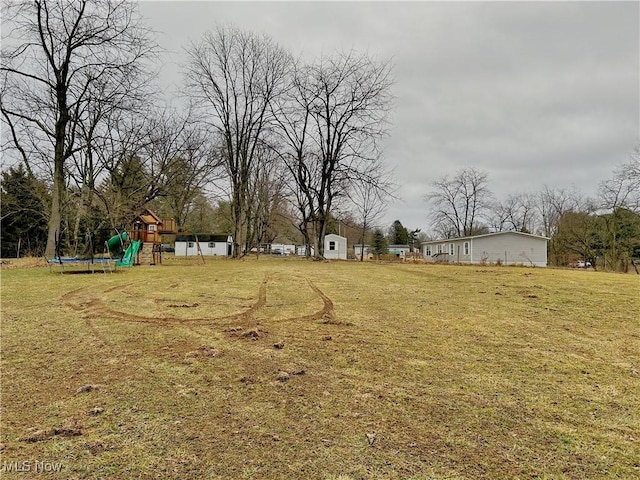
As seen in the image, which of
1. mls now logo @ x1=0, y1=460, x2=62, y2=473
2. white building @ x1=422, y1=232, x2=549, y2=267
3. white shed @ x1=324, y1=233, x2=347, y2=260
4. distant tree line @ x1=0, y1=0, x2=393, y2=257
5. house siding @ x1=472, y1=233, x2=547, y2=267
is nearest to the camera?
mls now logo @ x1=0, y1=460, x2=62, y2=473

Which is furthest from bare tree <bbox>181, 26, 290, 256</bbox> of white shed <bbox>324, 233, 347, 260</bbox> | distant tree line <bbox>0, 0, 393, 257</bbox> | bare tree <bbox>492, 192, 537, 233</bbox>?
bare tree <bbox>492, 192, 537, 233</bbox>

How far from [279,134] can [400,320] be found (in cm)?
2363

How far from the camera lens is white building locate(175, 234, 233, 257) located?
4241 centimetres

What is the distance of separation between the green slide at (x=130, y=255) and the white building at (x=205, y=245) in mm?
23638

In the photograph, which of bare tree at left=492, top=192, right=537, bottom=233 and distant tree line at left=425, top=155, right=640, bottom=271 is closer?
distant tree line at left=425, top=155, right=640, bottom=271

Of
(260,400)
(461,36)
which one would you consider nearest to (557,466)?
(260,400)

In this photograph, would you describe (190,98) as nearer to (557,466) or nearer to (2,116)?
(2,116)

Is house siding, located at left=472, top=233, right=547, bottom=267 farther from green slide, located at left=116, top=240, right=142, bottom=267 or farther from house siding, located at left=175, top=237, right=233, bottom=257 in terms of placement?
house siding, located at left=175, top=237, right=233, bottom=257

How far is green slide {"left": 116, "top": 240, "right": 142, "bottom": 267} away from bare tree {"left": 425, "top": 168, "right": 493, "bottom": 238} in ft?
122

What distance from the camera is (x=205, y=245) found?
43.4 metres

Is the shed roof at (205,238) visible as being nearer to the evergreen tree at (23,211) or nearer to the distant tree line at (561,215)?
the evergreen tree at (23,211)

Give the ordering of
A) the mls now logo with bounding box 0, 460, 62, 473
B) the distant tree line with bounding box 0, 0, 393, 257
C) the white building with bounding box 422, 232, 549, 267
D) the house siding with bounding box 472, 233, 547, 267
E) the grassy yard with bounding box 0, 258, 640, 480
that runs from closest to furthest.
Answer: the mls now logo with bounding box 0, 460, 62, 473 < the grassy yard with bounding box 0, 258, 640, 480 < the distant tree line with bounding box 0, 0, 393, 257 < the white building with bounding box 422, 232, 549, 267 < the house siding with bounding box 472, 233, 547, 267

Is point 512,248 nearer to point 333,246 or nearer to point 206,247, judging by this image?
point 333,246

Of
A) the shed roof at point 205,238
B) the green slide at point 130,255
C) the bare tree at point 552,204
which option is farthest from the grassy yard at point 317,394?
the bare tree at point 552,204
